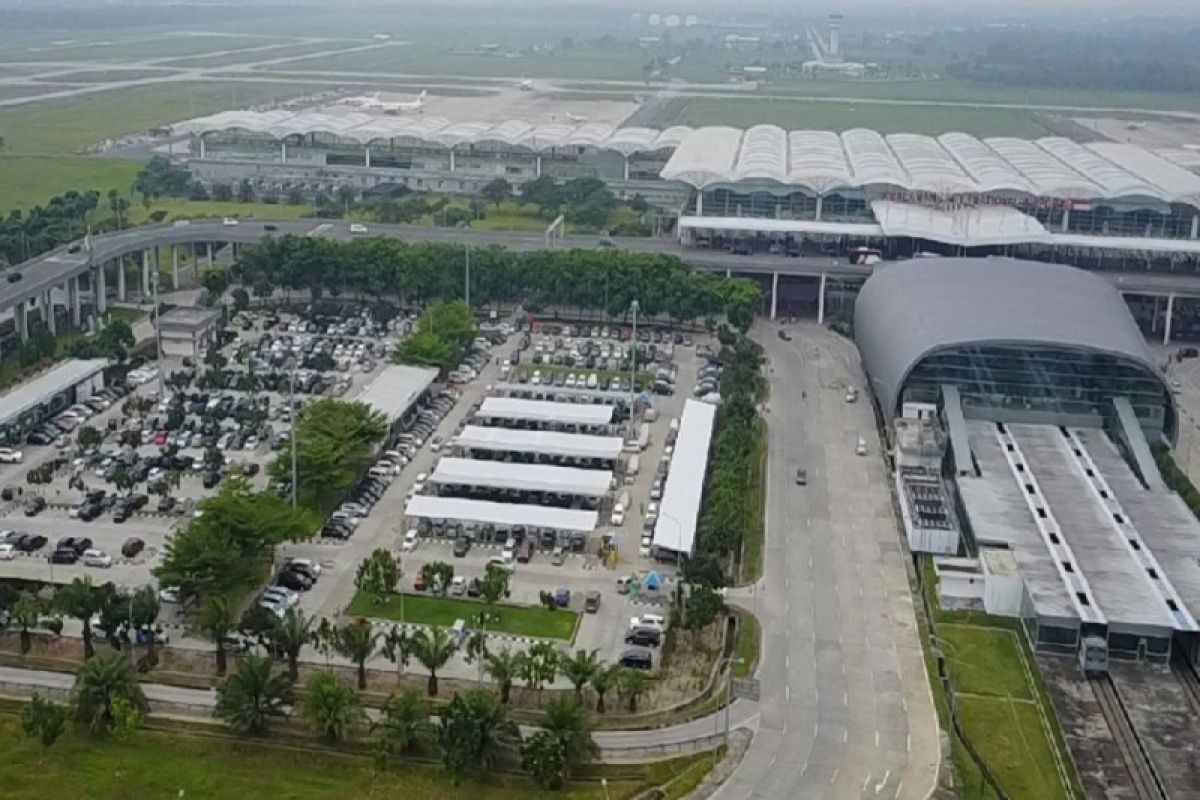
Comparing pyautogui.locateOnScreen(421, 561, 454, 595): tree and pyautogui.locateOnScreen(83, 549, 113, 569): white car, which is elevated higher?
pyautogui.locateOnScreen(421, 561, 454, 595): tree

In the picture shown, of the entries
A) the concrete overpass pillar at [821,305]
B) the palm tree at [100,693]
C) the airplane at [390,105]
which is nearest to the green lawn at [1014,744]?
the palm tree at [100,693]

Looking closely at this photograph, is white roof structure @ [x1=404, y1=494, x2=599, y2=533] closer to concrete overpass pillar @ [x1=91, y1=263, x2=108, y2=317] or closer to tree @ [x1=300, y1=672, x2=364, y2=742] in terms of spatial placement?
tree @ [x1=300, y1=672, x2=364, y2=742]

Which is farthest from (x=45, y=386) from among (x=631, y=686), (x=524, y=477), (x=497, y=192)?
(x=497, y=192)

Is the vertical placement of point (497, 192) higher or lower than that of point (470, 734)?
higher

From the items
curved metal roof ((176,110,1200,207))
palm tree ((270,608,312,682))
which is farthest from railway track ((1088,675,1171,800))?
curved metal roof ((176,110,1200,207))

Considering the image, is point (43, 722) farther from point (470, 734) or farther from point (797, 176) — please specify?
point (797, 176)

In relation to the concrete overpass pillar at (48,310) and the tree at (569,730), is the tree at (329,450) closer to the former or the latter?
the tree at (569,730)

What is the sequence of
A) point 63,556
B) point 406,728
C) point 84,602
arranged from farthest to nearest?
point 63,556 → point 84,602 → point 406,728
